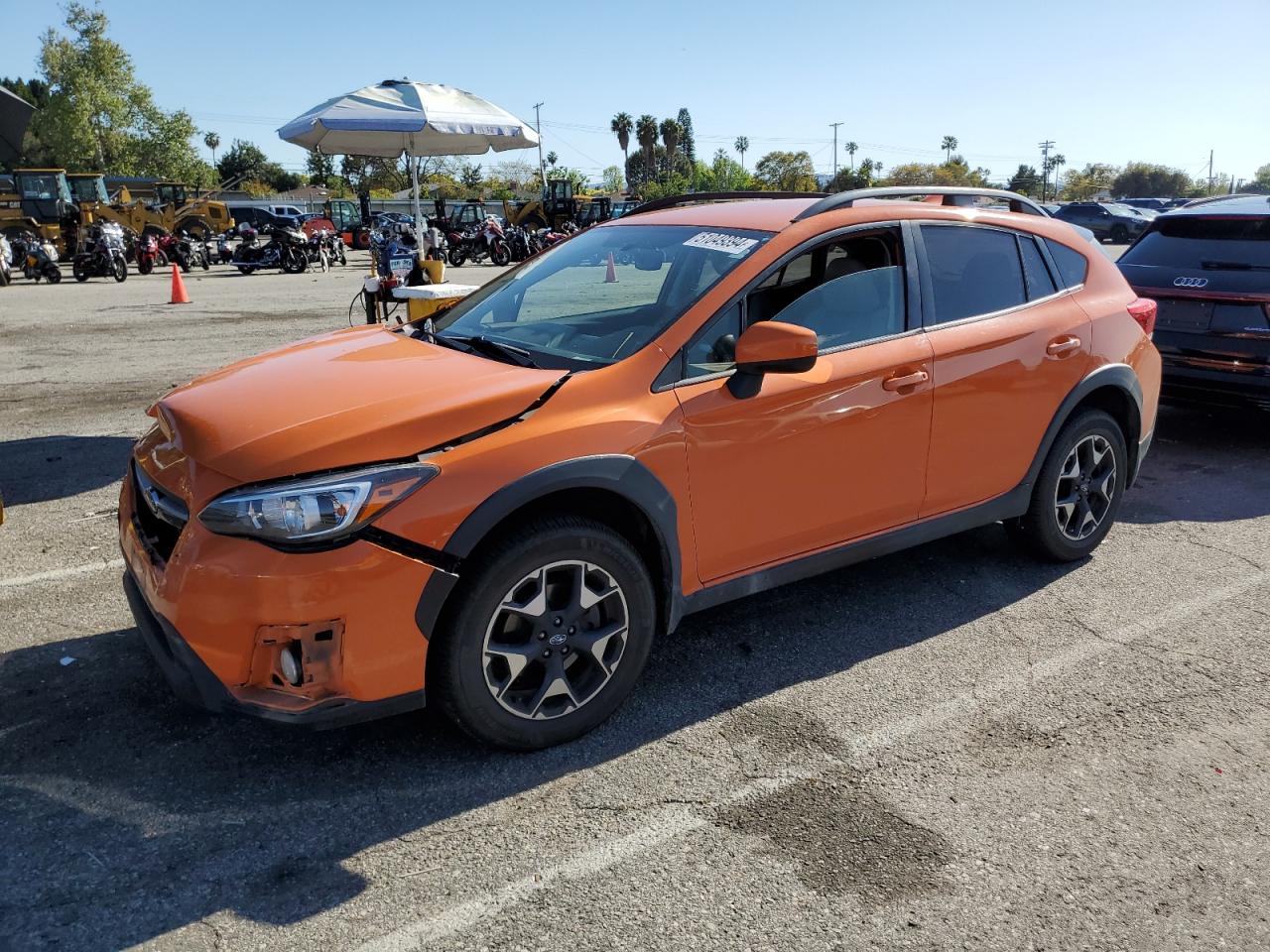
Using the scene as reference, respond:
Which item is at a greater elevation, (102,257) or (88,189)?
(88,189)

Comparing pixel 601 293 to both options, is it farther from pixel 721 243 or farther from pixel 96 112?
pixel 96 112

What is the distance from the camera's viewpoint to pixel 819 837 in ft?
8.78

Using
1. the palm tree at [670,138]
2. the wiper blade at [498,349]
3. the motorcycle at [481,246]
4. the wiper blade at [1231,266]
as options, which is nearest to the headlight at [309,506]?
the wiper blade at [498,349]

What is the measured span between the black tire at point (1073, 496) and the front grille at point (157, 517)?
11.6 ft

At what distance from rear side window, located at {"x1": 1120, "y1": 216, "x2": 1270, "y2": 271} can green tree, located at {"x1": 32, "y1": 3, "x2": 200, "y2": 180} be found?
83210 mm

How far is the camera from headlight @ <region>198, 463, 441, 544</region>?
2.58 m

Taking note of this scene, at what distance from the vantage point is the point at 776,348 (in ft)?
10.2

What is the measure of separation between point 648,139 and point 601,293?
126m

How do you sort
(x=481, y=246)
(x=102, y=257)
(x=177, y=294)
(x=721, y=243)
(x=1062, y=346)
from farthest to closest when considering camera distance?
(x=481, y=246), (x=102, y=257), (x=177, y=294), (x=1062, y=346), (x=721, y=243)

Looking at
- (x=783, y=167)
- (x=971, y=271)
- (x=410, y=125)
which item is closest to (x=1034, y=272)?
(x=971, y=271)

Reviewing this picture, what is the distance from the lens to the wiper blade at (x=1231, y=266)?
6.45 m

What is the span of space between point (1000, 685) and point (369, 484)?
240cm

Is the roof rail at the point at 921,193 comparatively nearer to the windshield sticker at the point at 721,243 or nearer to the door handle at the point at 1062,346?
the windshield sticker at the point at 721,243

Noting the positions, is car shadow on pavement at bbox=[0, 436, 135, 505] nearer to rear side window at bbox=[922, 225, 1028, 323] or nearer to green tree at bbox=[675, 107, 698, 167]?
rear side window at bbox=[922, 225, 1028, 323]
